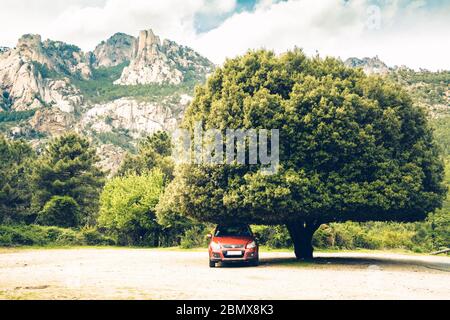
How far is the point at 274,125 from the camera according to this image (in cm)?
2144

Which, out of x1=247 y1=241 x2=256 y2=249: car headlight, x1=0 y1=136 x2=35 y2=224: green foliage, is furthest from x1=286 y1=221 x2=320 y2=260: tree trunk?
x1=0 y1=136 x2=35 y2=224: green foliage

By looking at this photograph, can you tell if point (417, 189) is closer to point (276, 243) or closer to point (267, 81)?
point (267, 81)

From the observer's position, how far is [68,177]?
185 feet

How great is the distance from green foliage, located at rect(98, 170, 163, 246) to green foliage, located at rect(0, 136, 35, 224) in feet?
30.4

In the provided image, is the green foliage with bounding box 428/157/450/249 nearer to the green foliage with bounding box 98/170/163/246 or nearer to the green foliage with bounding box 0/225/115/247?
the green foliage with bounding box 98/170/163/246

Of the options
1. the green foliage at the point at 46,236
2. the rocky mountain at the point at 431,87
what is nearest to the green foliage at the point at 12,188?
the green foliage at the point at 46,236

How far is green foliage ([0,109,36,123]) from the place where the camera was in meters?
156

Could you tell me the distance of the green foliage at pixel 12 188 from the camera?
50.3 m

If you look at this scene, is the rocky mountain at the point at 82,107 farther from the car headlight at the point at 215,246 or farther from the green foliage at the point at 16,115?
the car headlight at the point at 215,246

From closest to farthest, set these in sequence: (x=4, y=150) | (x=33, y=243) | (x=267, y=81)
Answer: (x=267, y=81), (x=33, y=243), (x=4, y=150)

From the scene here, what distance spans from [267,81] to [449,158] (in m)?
43.4

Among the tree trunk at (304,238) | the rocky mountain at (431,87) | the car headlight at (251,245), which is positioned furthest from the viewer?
the rocky mountain at (431,87)

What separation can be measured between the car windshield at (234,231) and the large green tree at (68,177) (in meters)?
33.5
